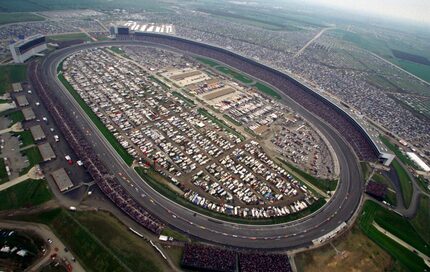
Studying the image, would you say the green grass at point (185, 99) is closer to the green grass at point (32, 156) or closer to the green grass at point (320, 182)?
the green grass at point (320, 182)

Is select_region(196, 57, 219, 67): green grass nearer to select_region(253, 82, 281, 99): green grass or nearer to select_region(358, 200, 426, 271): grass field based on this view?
select_region(253, 82, 281, 99): green grass

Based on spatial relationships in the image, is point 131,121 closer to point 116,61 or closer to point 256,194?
point 256,194

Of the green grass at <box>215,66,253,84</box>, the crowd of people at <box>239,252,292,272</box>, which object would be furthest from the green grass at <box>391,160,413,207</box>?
the green grass at <box>215,66,253,84</box>

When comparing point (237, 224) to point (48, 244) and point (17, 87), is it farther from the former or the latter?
point (17, 87)

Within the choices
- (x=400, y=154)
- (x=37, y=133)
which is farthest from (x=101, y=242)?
(x=400, y=154)

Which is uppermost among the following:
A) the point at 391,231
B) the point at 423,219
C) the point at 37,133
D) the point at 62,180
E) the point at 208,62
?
the point at 208,62

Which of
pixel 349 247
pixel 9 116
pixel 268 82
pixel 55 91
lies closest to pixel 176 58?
pixel 268 82
